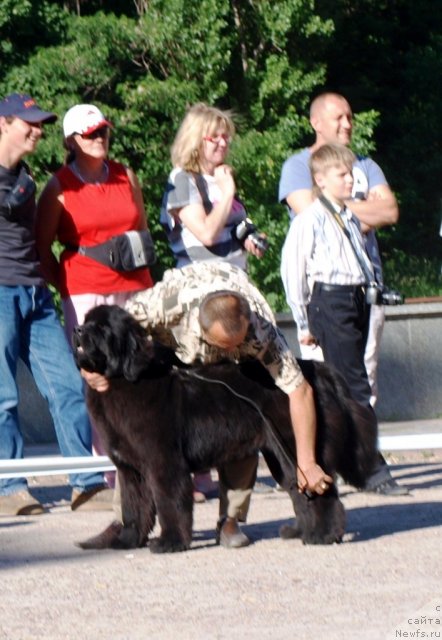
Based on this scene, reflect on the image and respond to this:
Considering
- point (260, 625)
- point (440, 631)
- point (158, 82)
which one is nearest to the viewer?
point (440, 631)

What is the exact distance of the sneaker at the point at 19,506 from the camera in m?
7.53

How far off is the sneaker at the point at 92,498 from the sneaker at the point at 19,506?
0.20m

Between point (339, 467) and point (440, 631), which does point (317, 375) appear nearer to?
point (339, 467)

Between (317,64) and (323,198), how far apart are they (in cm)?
874

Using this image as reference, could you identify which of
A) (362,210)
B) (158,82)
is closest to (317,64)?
(158,82)

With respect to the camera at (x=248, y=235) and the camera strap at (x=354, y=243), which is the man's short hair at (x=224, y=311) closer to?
the camera at (x=248, y=235)

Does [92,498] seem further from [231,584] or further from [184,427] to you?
[231,584]

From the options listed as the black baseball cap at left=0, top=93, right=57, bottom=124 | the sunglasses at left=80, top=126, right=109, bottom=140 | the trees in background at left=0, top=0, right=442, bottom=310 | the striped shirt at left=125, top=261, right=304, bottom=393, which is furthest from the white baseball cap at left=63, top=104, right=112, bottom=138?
the trees in background at left=0, top=0, right=442, bottom=310

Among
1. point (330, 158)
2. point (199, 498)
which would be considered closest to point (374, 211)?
point (330, 158)

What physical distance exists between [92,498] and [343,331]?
1.56 m

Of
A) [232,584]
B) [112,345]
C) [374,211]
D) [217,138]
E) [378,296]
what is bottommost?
[232,584]

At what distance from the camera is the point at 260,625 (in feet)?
16.0

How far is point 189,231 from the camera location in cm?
775

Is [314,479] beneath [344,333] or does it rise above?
beneath
